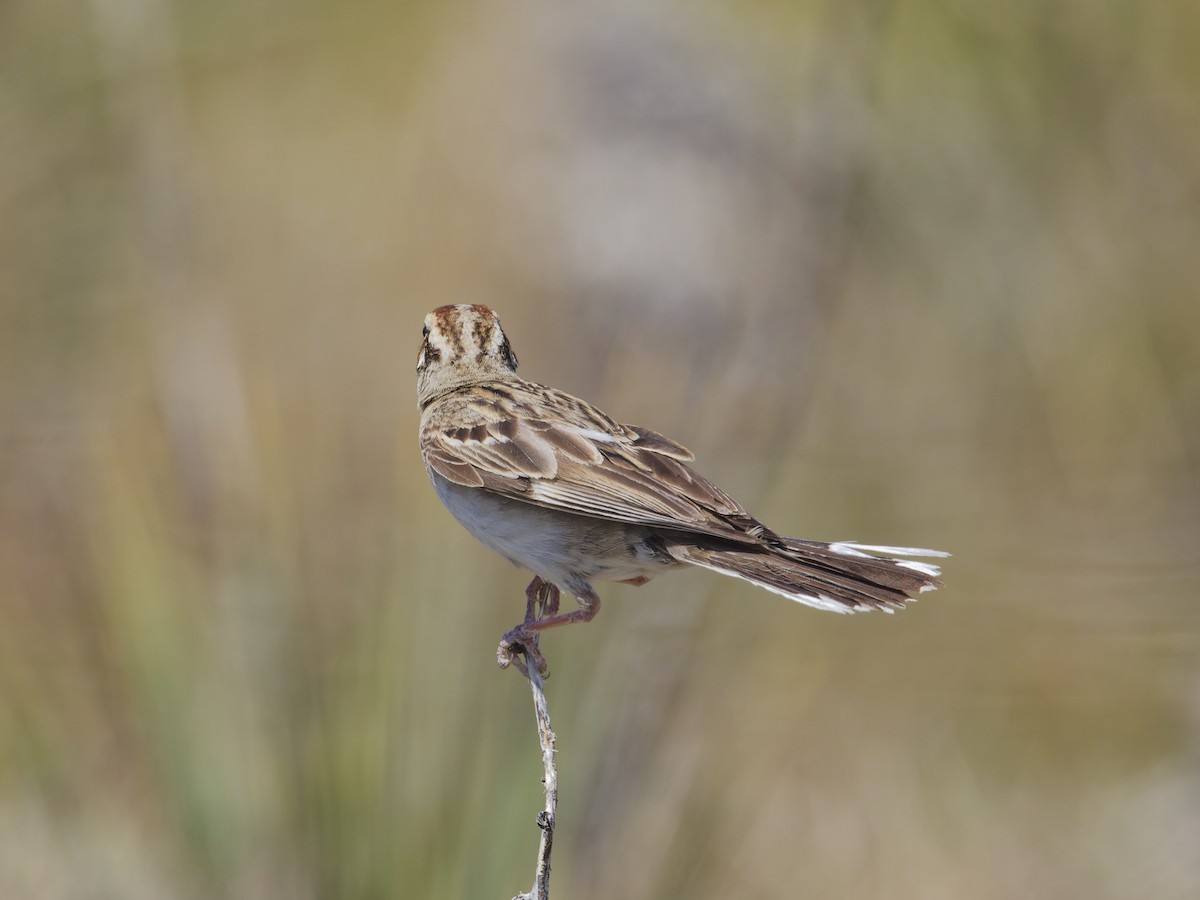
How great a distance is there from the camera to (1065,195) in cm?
770

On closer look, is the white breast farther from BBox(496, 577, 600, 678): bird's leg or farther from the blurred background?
the blurred background

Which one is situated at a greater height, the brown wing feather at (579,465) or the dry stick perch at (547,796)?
the brown wing feather at (579,465)

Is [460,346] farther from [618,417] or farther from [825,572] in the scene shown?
[618,417]

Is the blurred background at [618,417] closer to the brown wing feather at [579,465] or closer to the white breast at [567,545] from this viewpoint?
the white breast at [567,545]

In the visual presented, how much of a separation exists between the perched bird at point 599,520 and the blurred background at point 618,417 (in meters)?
0.32

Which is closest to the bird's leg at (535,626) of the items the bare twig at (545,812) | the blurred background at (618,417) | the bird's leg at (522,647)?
the bird's leg at (522,647)

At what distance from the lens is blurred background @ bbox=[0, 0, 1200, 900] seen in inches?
178

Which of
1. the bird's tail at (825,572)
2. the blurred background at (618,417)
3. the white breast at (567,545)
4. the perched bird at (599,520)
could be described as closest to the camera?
the bird's tail at (825,572)

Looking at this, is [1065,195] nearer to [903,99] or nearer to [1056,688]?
[903,99]

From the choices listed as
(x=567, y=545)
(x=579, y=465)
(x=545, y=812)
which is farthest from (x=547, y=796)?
(x=579, y=465)

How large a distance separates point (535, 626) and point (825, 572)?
2.98ft

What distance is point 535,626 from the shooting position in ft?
13.9

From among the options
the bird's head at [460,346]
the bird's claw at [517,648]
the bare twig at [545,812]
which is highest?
the bird's head at [460,346]

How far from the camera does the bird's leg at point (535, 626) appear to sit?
4.20m
